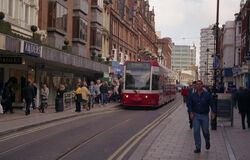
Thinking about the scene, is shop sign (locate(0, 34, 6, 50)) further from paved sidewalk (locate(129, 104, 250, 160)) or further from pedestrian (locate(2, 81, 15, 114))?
paved sidewalk (locate(129, 104, 250, 160))

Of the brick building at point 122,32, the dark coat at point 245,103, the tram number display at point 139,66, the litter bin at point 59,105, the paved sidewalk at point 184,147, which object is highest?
the brick building at point 122,32

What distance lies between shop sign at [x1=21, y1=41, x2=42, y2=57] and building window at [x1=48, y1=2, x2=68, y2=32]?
6.57 meters

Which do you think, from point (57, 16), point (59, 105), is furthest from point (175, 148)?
point (57, 16)

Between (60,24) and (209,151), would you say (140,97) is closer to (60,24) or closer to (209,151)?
(60,24)

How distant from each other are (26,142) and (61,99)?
1106 cm

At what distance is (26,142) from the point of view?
1038 centimetres

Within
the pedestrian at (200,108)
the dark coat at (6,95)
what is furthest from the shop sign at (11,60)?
the pedestrian at (200,108)

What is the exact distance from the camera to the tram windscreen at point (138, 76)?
24656 millimetres

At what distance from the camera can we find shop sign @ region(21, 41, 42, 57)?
57.0ft

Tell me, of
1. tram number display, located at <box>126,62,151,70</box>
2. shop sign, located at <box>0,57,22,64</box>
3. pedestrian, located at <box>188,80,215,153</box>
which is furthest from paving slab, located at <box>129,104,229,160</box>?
tram number display, located at <box>126,62,151,70</box>

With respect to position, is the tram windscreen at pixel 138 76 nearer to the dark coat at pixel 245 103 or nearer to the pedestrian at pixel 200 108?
the dark coat at pixel 245 103

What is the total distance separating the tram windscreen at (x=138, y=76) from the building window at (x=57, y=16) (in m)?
6.08

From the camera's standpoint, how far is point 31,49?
18172mm

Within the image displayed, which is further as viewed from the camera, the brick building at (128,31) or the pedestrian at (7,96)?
the brick building at (128,31)
